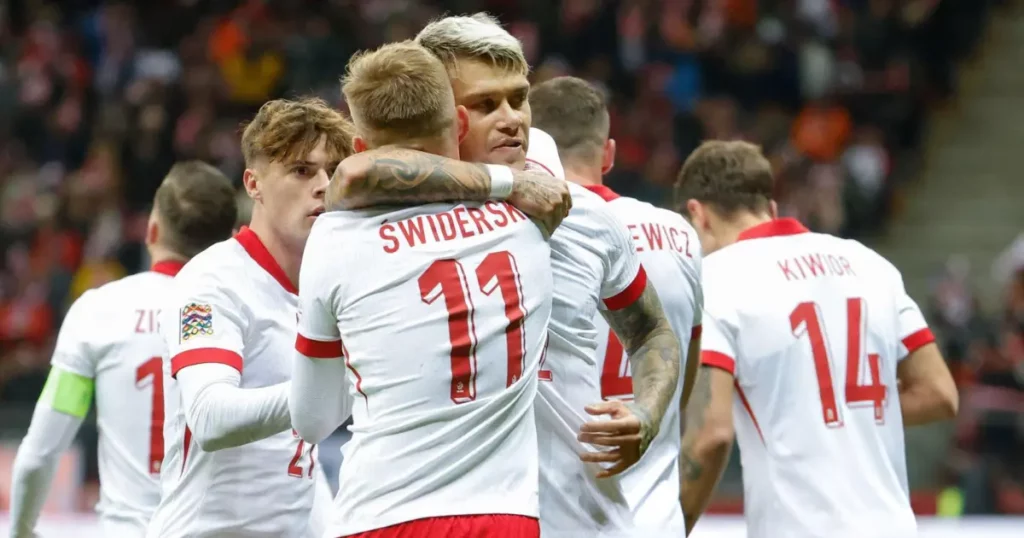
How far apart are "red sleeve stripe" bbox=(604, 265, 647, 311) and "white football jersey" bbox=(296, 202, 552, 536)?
0.50m

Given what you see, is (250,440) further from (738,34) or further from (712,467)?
(738,34)

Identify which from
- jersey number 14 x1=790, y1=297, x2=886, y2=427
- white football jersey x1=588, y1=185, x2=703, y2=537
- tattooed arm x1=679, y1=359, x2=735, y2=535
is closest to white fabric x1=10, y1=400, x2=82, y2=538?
white football jersey x1=588, y1=185, x2=703, y2=537

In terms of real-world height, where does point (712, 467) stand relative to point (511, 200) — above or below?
below

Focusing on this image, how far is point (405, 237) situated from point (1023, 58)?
15175 mm

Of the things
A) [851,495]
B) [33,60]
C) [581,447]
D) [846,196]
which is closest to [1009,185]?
[846,196]

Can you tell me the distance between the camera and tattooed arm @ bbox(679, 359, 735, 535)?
4.94m

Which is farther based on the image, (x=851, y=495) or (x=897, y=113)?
(x=897, y=113)

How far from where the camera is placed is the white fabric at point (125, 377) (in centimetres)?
495

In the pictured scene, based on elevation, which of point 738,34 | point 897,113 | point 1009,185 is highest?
point 738,34

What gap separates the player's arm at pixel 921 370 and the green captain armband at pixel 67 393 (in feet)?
9.41

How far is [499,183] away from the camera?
10.7 ft

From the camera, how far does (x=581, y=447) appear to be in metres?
3.58

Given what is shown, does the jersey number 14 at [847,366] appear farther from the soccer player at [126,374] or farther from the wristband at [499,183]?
the soccer player at [126,374]

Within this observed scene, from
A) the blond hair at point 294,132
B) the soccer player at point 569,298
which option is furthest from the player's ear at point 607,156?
the soccer player at point 569,298
